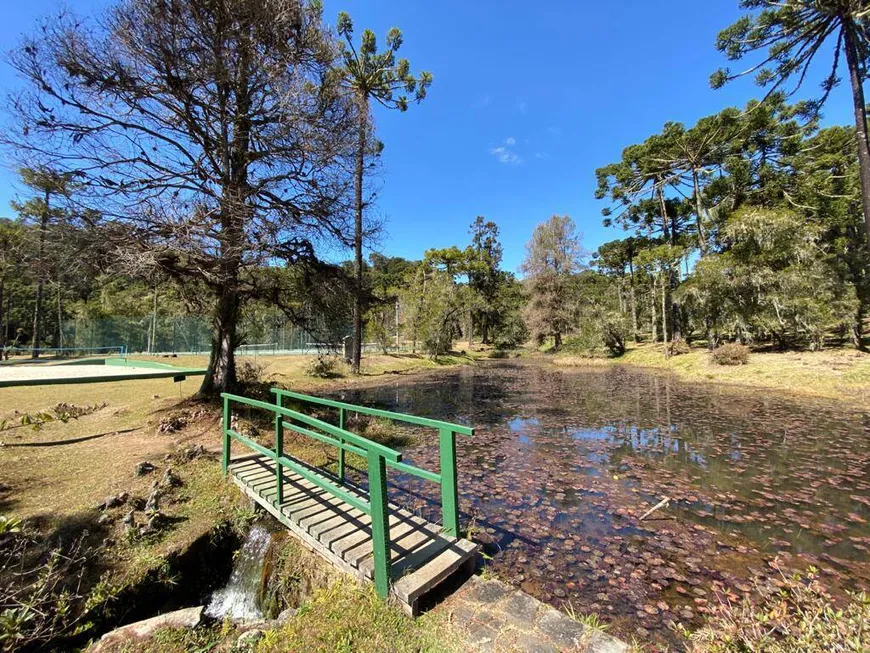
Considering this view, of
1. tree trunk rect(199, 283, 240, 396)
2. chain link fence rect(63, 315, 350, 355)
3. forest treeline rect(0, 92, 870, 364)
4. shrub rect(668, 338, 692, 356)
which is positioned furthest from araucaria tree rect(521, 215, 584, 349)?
tree trunk rect(199, 283, 240, 396)

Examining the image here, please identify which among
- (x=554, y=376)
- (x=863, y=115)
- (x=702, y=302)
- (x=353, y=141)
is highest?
(x=863, y=115)

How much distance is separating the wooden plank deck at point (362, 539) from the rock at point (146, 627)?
1.00m

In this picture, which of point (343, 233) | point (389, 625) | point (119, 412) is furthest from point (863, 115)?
point (119, 412)

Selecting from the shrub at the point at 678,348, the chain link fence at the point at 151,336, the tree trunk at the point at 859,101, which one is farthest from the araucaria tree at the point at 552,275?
the tree trunk at the point at 859,101

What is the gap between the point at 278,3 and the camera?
6781 millimetres

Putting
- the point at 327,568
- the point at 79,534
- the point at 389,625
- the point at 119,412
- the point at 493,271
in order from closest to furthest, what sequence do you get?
the point at 389,625 < the point at 327,568 < the point at 79,534 < the point at 119,412 < the point at 493,271

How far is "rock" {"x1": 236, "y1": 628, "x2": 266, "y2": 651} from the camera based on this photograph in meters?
2.70

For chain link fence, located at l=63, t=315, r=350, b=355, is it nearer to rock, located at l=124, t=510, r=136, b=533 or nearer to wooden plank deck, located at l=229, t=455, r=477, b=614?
rock, located at l=124, t=510, r=136, b=533

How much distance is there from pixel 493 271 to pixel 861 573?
1594 inches

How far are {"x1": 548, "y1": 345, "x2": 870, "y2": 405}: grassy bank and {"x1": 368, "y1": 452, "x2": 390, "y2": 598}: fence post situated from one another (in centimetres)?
1500

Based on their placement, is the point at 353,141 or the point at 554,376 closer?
the point at 353,141

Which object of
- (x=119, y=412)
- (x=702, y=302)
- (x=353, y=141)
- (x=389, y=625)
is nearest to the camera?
(x=389, y=625)

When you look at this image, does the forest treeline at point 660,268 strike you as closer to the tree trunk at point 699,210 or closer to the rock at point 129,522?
the tree trunk at point 699,210

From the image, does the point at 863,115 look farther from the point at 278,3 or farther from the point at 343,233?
the point at 278,3
